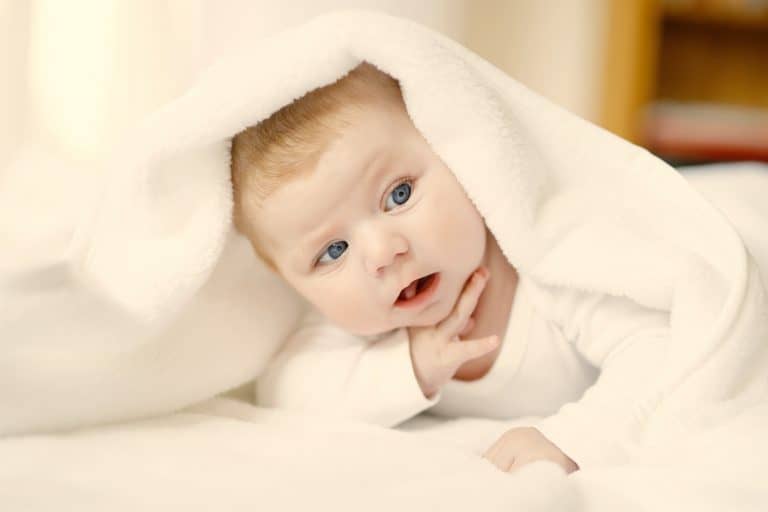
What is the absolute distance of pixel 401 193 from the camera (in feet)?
2.69

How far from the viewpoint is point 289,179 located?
2.62ft

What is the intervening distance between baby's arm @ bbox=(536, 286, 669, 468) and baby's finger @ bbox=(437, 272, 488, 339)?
0.06 m

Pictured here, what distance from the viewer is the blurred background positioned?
1141 millimetres

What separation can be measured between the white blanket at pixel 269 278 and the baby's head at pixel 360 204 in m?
0.02

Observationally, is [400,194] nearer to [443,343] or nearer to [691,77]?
[443,343]

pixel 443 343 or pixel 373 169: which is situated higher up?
pixel 373 169

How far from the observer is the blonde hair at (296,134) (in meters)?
0.80

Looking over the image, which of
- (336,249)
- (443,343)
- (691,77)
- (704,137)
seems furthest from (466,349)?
(691,77)

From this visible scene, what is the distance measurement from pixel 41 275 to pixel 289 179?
0.23 meters

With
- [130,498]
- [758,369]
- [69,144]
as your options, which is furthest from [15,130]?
[758,369]

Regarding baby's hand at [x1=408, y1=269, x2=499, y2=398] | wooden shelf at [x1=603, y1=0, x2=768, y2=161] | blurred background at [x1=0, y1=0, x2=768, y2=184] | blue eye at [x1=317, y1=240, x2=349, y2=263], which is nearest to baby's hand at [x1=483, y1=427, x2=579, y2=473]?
baby's hand at [x1=408, y1=269, x2=499, y2=398]

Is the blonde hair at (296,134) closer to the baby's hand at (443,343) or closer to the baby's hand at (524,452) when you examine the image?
the baby's hand at (443,343)

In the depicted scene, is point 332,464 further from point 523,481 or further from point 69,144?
point 69,144

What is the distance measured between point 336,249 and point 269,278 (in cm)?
15
